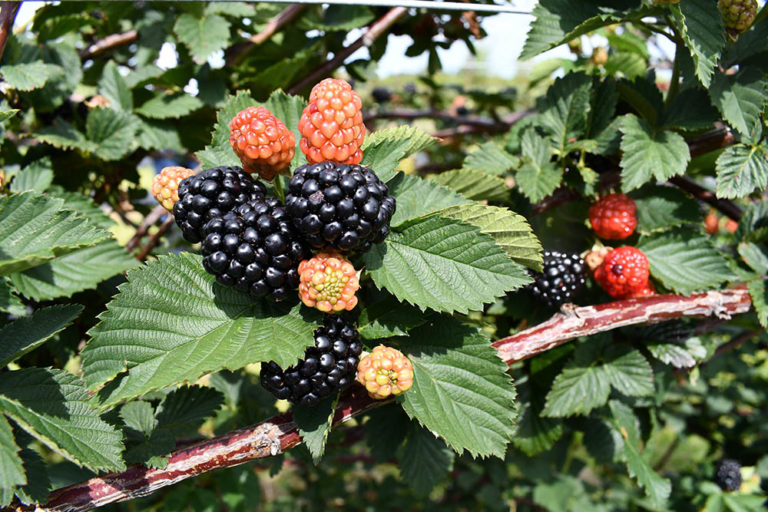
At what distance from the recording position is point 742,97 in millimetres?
1181

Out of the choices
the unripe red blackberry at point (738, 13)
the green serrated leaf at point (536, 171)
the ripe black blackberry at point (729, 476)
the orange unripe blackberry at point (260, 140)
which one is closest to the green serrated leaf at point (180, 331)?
the orange unripe blackberry at point (260, 140)

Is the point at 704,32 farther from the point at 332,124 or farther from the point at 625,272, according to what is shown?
the point at 332,124

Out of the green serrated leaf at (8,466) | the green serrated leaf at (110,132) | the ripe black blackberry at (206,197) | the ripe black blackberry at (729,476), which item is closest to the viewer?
the green serrated leaf at (8,466)

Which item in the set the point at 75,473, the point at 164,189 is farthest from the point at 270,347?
the point at 75,473

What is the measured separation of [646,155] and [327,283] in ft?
2.85

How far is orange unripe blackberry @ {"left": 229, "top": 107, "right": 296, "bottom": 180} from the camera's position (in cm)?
80

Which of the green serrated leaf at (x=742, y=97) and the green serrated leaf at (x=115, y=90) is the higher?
the green serrated leaf at (x=742, y=97)

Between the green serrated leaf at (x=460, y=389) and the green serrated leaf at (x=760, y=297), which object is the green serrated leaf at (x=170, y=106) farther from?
the green serrated leaf at (x=760, y=297)

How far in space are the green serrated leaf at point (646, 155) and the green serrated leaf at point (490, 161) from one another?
0.30 metres

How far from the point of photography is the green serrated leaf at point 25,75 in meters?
1.26

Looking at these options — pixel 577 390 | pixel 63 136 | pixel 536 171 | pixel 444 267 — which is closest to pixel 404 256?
pixel 444 267

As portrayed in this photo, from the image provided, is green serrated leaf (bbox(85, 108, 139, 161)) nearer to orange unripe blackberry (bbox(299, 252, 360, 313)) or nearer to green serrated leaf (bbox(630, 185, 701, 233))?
orange unripe blackberry (bbox(299, 252, 360, 313))

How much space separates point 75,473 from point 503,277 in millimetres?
1136

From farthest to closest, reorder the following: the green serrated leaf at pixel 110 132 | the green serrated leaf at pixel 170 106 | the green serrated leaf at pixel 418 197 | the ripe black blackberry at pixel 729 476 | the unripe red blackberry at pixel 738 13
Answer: the ripe black blackberry at pixel 729 476
the green serrated leaf at pixel 170 106
the green serrated leaf at pixel 110 132
the unripe red blackberry at pixel 738 13
the green serrated leaf at pixel 418 197
